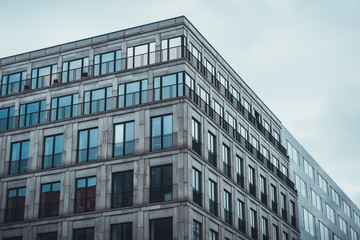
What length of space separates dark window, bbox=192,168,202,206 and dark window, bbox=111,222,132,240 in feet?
18.7

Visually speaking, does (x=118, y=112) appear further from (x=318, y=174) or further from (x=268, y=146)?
(x=318, y=174)

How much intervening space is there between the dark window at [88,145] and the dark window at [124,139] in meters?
2.10

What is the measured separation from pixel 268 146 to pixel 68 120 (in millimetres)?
25571

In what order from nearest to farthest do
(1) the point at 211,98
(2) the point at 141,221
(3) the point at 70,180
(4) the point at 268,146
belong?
(2) the point at 141,221 → (3) the point at 70,180 → (1) the point at 211,98 → (4) the point at 268,146

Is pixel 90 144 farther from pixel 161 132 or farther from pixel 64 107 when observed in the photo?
pixel 161 132

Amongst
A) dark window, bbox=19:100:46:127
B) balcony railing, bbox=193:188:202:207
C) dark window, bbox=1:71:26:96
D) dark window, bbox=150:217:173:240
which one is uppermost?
dark window, bbox=1:71:26:96

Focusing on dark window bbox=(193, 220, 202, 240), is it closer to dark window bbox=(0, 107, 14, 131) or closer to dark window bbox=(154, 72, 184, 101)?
dark window bbox=(154, 72, 184, 101)

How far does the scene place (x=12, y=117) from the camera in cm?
6369

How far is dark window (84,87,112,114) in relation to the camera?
195 feet

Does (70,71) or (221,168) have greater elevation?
(70,71)

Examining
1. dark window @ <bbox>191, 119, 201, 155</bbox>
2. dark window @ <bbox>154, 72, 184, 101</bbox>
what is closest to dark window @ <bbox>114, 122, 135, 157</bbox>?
dark window @ <bbox>154, 72, 184, 101</bbox>

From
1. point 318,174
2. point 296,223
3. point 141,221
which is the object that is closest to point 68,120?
point 141,221

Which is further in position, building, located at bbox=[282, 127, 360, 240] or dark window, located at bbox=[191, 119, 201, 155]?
building, located at bbox=[282, 127, 360, 240]

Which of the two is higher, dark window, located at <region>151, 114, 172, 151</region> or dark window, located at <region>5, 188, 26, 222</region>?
dark window, located at <region>151, 114, 172, 151</region>
